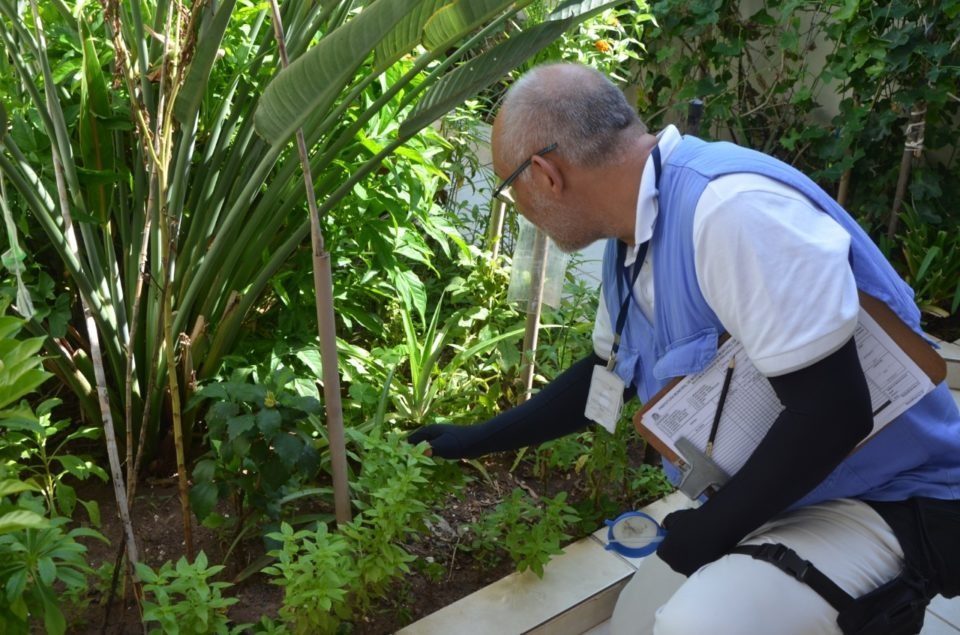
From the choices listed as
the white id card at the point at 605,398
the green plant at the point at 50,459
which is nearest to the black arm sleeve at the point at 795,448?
the white id card at the point at 605,398

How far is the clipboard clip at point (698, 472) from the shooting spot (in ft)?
5.92

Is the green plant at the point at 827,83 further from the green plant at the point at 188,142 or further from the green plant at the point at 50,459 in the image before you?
the green plant at the point at 50,459

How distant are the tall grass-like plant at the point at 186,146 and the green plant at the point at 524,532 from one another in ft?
2.64

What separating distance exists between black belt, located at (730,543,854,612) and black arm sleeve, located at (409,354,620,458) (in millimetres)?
564

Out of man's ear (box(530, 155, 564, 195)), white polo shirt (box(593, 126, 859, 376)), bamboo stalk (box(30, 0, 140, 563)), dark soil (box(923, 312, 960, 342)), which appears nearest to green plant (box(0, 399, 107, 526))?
bamboo stalk (box(30, 0, 140, 563))

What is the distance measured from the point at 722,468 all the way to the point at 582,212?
556mm

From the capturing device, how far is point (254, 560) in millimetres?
2320

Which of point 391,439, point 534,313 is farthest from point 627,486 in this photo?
point 391,439

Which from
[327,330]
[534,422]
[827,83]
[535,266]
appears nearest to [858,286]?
[534,422]

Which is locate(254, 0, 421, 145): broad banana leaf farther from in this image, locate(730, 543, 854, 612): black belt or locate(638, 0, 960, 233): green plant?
locate(638, 0, 960, 233): green plant

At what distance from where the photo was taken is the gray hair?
5.49 feet

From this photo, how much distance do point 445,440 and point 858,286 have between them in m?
0.97

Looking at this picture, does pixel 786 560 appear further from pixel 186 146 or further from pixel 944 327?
pixel 944 327

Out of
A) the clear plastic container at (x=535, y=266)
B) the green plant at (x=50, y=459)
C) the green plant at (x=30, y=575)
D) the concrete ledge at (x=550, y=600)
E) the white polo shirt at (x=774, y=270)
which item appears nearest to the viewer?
the white polo shirt at (x=774, y=270)
